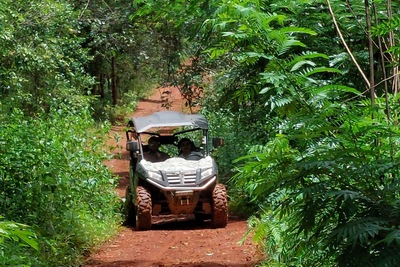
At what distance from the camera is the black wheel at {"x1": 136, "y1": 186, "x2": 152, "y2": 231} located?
33.0 ft

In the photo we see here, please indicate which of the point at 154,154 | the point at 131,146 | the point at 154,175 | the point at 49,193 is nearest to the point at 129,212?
the point at 154,154

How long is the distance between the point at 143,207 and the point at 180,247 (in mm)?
1645

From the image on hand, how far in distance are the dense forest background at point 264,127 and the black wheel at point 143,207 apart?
1.71ft

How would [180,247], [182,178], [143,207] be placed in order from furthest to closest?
1. [182,178]
2. [143,207]
3. [180,247]

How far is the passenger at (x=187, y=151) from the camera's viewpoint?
10953 millimetres

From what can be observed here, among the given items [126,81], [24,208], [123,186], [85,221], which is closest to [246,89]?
[24,208]

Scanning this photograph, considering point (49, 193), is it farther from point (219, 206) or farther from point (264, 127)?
point (219, 206)

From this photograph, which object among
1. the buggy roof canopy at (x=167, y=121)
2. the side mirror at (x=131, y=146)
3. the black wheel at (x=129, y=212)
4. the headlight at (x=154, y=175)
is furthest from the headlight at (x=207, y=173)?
the black wheel at (x=129, y=212)

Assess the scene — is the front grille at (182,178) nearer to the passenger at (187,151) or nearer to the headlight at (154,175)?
the headlight at (154,175)

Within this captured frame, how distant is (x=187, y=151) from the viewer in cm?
1117

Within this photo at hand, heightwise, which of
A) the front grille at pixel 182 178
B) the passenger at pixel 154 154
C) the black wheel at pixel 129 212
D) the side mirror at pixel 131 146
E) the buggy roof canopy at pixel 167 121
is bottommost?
the black wheel at pixel 129 212

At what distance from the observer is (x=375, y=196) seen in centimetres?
295

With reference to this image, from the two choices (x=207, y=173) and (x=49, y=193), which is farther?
(x=207, y=173)

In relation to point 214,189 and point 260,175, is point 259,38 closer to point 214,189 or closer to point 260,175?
point 260,175
